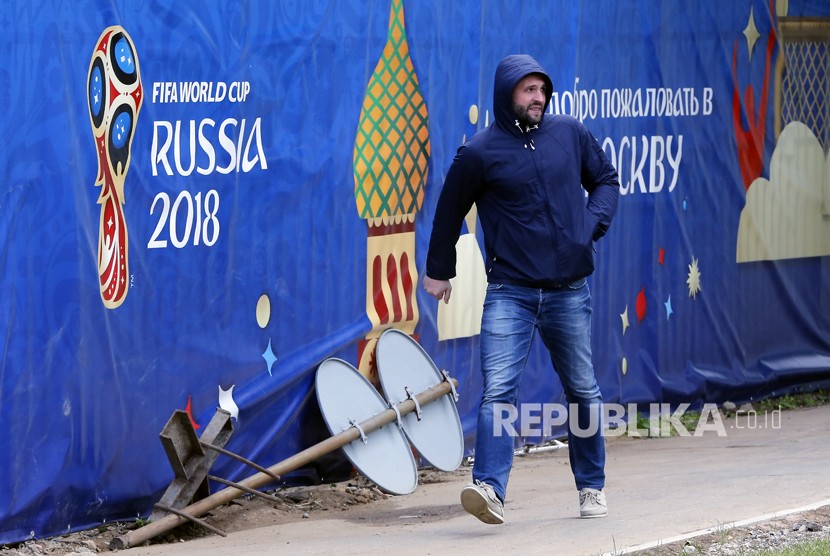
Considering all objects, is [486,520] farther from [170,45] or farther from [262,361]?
[170,45]

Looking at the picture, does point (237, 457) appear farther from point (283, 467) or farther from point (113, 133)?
point (113, 133)

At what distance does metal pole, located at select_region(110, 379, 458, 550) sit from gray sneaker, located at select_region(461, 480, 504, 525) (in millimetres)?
1182

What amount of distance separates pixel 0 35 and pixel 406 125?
8.05ft

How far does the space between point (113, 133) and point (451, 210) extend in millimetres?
1411

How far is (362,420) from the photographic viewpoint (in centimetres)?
754

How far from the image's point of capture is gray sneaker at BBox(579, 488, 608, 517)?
6500mm

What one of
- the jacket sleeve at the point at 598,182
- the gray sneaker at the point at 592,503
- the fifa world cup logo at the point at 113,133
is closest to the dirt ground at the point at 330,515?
the gray sneaker at the point at 592,503

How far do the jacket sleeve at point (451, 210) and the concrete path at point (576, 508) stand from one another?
42.4 inches

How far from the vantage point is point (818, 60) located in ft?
35.7

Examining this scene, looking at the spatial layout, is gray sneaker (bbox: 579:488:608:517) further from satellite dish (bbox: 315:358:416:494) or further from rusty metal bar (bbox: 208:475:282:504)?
rusty metal bar (bbox: 208:475:282:504)

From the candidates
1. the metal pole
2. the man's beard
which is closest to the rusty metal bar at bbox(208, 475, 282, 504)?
the metal pole

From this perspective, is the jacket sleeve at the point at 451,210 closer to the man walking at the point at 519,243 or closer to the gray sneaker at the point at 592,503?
the man walking at the point at 519,243

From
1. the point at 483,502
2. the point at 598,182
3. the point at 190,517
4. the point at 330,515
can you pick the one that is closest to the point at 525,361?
the point at 483,502

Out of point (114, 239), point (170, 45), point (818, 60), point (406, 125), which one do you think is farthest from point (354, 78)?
point (818, 60)
